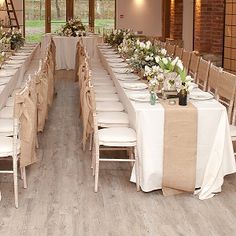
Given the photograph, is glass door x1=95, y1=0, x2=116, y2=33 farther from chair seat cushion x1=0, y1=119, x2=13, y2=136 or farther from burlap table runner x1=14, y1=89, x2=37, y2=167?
burlap table runner x1=14, y1=89, x2=37, y2=167

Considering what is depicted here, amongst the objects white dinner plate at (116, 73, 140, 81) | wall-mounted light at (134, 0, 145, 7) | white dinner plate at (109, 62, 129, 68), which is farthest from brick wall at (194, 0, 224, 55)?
white dinner plate at (116, 73, 140, 81)

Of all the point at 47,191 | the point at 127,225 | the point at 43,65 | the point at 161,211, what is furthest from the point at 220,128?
the point at 43,65

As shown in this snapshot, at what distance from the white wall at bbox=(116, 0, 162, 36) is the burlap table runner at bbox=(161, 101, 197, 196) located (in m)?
15.7

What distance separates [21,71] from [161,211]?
4409mm

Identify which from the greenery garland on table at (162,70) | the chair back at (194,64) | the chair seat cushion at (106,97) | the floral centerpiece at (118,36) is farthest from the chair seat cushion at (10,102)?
the floral centerpiece at (118,36)

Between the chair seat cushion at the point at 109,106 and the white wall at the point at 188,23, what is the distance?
9.98 metres

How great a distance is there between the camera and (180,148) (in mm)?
5102

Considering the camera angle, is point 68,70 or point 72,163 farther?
point 68,70

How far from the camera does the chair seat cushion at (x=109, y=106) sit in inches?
262

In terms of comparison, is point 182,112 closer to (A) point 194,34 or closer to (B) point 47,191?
(B) point 47,191

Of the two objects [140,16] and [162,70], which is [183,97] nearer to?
[162,70]

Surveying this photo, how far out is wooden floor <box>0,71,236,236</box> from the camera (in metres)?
4.47

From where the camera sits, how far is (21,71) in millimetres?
8656

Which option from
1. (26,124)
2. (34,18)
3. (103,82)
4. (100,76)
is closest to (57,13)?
(34,18)
